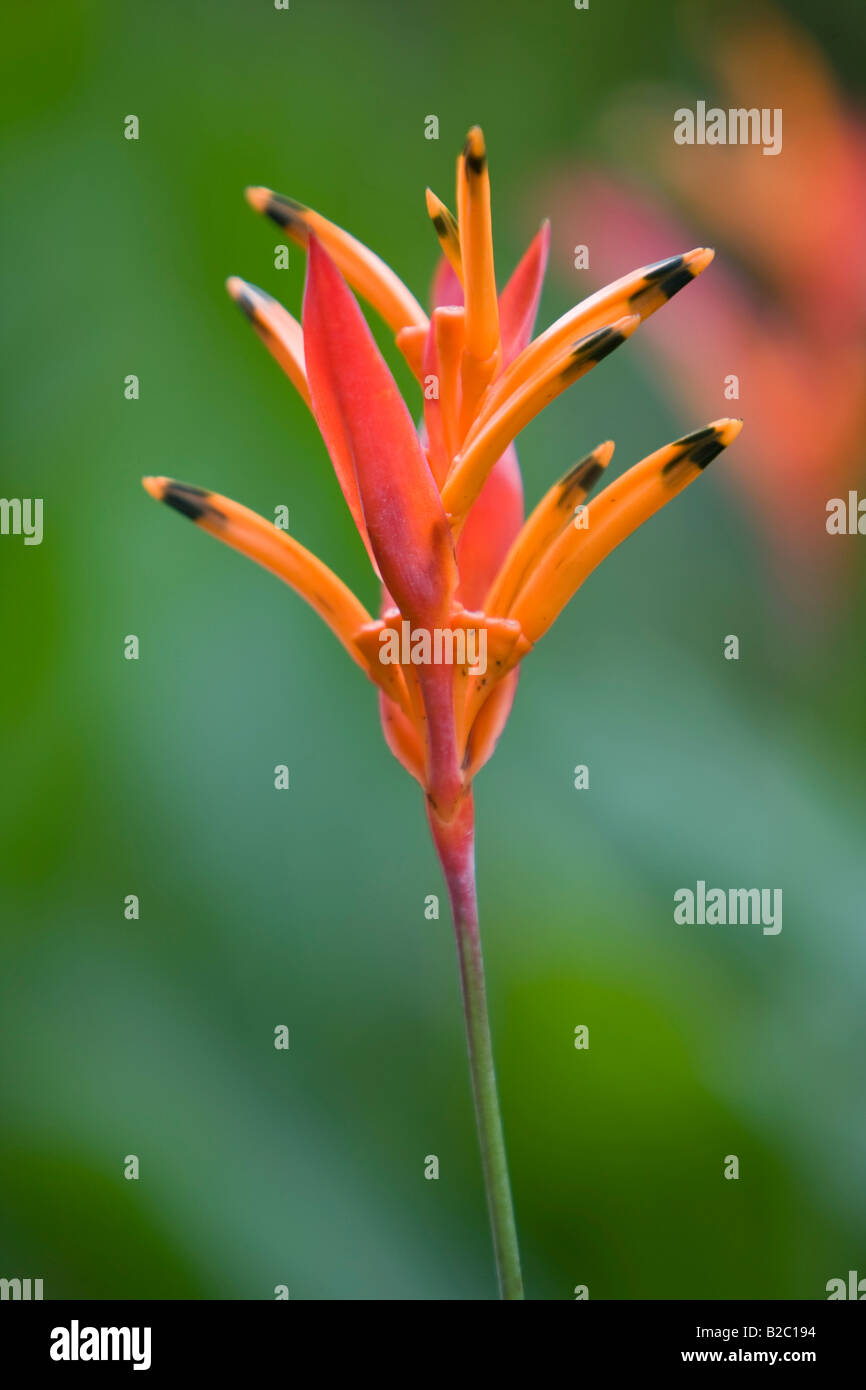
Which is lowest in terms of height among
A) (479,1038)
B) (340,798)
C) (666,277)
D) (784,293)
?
(479,1038)

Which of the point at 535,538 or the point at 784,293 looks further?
the point at 784,293

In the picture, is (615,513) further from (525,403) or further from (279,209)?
(279,209)

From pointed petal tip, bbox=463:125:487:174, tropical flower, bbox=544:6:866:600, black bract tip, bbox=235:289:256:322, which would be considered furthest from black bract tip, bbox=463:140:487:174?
tropical flower, bbox=544:6:866:600

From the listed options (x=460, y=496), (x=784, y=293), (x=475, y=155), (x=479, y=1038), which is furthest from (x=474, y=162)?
(x=784, y=293)

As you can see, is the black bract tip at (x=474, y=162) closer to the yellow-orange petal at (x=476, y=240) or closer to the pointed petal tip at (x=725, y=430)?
the yellow-orange petal at (x=476, y=240)

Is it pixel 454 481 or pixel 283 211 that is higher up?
pixel 283 211
